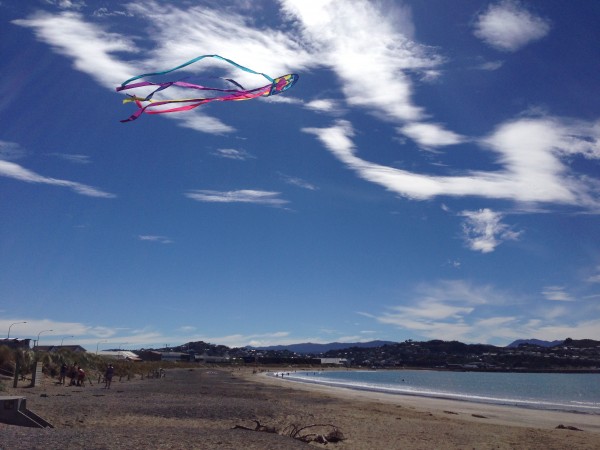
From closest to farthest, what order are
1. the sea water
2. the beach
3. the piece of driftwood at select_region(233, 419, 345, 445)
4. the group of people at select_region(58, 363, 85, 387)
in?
the beach → the piece of driftwood at select_region(233, 419, 345, 445) → the group of people at select_region(58, 363, 85, 387) → the sea water

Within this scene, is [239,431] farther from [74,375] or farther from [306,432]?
[74,375]

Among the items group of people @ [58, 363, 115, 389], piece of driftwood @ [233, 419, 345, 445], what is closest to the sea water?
piece of driftwood @ [233, 419, 345, 445]

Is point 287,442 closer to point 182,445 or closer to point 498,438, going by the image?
point 182,445

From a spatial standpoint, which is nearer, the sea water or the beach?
the beach

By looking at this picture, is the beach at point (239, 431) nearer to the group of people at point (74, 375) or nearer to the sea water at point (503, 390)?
the group of people at point (74, 375)

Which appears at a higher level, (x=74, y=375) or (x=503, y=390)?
(x=74, y=375)

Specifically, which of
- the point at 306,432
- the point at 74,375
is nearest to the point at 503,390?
the point at 74,375

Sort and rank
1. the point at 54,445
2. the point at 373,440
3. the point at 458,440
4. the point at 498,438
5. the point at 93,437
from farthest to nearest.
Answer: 1. the point at 498,438
2. the point at 458,440
3. the point at 373,440
4. the point at 93,437
5. the point at 54,445

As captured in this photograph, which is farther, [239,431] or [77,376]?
[77,376]

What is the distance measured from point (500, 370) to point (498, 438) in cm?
17183

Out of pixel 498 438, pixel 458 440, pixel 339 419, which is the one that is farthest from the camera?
pixel 339 419

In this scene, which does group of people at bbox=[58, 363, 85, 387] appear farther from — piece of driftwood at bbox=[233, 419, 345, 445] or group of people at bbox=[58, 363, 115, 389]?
piece of driftwood at bbox=[233, 419, 345, 445]

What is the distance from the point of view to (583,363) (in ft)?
589

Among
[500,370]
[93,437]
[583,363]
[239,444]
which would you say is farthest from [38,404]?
[583,363]
